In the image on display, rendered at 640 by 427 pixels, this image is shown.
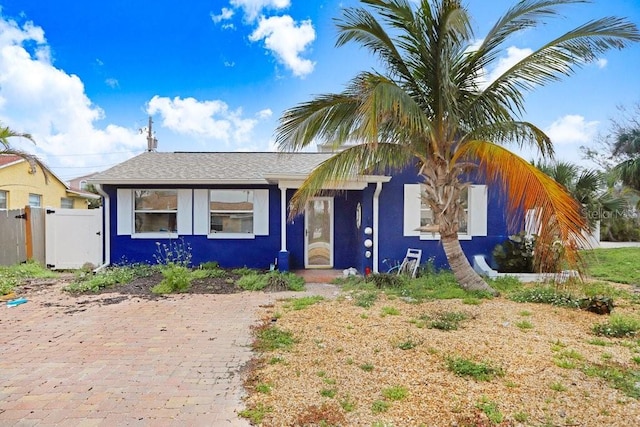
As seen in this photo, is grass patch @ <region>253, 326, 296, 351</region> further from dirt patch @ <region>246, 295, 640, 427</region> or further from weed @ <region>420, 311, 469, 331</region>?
weed @ <region>420, 311, 469, 331</region>

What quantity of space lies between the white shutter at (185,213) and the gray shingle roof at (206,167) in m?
0.58

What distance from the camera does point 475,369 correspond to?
365cm

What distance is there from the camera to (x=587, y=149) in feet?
92.4

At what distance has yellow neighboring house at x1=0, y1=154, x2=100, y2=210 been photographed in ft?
51.0

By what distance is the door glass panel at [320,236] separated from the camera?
34.8 ft

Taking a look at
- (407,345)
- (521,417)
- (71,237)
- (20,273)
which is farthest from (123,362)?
(71,237)

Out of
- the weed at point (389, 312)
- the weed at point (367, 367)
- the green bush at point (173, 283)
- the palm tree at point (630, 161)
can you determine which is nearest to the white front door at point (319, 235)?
the green bush at point (173, 283)

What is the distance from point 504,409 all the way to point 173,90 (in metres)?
15.0

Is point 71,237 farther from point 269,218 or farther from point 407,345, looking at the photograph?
point 407,345

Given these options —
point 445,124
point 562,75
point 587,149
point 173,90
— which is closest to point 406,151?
point 445,124

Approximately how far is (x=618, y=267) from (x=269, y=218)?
10.9m

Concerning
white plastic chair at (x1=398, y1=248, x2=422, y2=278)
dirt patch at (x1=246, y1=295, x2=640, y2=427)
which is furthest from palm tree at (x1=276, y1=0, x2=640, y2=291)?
white plastic chair at (x1=398, y1=248, x2=422, y2=278)

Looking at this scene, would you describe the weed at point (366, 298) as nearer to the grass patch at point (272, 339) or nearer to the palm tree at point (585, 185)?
the grass patch at point (272, 339)

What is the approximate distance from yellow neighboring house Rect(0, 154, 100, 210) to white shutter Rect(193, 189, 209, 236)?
8.89 m
